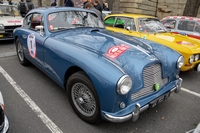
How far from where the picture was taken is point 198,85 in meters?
4.21

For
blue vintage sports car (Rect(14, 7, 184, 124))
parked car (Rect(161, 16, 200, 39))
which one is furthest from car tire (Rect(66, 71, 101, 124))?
parked car (Rect(161, 16, 200, 39))

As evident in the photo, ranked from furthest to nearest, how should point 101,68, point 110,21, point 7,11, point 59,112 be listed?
point 7,11 → point 110,21 → point 59,112 → point 101,68

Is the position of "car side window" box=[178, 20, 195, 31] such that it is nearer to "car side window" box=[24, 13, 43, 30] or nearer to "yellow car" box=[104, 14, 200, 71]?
"yellow car" box=[104, 14, 200, 71]

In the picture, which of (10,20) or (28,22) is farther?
(10,20)

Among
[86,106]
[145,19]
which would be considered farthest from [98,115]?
[145,19]

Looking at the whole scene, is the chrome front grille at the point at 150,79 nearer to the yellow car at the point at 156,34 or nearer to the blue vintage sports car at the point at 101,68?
the blue vintage sports car at the point at 101,68

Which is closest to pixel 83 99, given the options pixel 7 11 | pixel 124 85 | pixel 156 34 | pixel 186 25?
pixel 124 85

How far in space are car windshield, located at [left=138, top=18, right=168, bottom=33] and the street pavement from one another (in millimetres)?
1943

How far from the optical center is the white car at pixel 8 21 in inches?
258

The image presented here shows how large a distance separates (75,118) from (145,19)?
3877 mm

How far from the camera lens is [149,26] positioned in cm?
523

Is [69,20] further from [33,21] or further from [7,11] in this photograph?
[7,11]

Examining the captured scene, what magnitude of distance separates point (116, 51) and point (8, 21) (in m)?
5.85

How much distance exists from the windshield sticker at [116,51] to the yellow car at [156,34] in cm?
206
